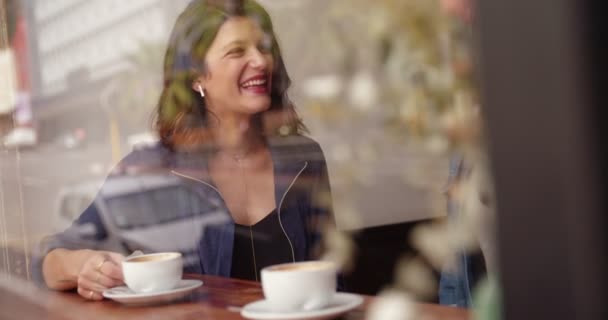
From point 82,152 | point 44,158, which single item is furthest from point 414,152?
point 44,158

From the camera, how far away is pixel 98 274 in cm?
151

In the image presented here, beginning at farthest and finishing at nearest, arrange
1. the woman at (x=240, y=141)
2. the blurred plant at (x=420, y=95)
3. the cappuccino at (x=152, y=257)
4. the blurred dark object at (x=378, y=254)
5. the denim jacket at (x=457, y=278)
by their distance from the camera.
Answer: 1. the cappuccino at (x=152, y=257)
2. the woman at (x=240, y=141)
3. the blurred dark object at (x=378, y=254)
4. the denim jacket at (x=457, y=278)
5. the blurred plant at (x=420, y=95)

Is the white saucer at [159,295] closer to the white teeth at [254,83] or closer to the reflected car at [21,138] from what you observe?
the white teeth at [254,83]

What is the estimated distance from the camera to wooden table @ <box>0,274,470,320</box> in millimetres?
964

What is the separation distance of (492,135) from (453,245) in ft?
0.81

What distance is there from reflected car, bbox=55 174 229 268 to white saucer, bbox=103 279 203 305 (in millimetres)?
46

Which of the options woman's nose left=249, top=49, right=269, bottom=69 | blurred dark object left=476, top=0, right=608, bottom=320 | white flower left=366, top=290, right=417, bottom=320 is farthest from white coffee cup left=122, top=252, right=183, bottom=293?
blurred dark object left=476, top=0, right=608, bottom=320

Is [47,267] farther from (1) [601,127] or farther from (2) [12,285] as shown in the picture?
(1) [601,127]

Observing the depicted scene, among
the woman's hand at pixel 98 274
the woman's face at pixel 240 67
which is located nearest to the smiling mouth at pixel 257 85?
the woman's face at pixel 240 67

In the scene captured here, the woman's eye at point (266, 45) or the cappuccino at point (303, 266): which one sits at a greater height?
the woman's eye at point (266, 45)

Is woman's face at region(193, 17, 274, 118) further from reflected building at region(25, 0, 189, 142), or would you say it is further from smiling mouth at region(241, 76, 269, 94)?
reflected building at region(25, 0, 189, 142)

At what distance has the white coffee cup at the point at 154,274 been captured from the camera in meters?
1.33

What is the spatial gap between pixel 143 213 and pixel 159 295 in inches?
10.3

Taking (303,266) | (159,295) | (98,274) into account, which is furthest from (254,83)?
(98,274)
